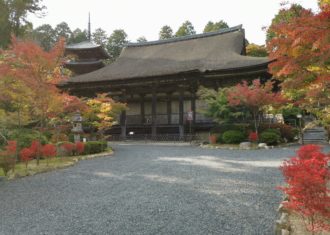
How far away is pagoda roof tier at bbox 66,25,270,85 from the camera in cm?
2011

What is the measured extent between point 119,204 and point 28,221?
60.0 inches

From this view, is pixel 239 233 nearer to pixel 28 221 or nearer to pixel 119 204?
pixel 119 204

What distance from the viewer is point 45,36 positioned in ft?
196

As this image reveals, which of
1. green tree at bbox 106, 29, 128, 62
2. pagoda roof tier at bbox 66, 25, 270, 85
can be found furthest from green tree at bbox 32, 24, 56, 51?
pagoda roof tier at bbox 66, 25, 270, 85

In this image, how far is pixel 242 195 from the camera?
611cm

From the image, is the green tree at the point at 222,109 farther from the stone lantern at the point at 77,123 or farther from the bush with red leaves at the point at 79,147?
the bush with red leaves at the point at 79,147

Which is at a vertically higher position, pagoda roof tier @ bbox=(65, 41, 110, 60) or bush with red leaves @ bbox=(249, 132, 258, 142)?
pagoda roof tier @ bbox=(65, 41, 110, 60)

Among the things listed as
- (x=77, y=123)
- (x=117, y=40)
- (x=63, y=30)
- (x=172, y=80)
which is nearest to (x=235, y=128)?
(x=172, y=80)

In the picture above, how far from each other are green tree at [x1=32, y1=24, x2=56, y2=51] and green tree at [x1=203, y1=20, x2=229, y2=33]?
28.3 m

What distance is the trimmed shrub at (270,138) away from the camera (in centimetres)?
1595

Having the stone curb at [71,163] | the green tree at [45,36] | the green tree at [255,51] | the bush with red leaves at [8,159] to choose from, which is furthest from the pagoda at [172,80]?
the green tree at [45,36]

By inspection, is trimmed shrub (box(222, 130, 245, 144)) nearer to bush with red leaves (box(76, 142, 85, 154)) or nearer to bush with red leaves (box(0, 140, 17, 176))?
bush with red leaves (box(76, 142, 85, 154))

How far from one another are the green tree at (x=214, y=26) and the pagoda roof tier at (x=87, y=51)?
721 inches

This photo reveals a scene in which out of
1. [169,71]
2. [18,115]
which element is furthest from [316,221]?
[169,71]
